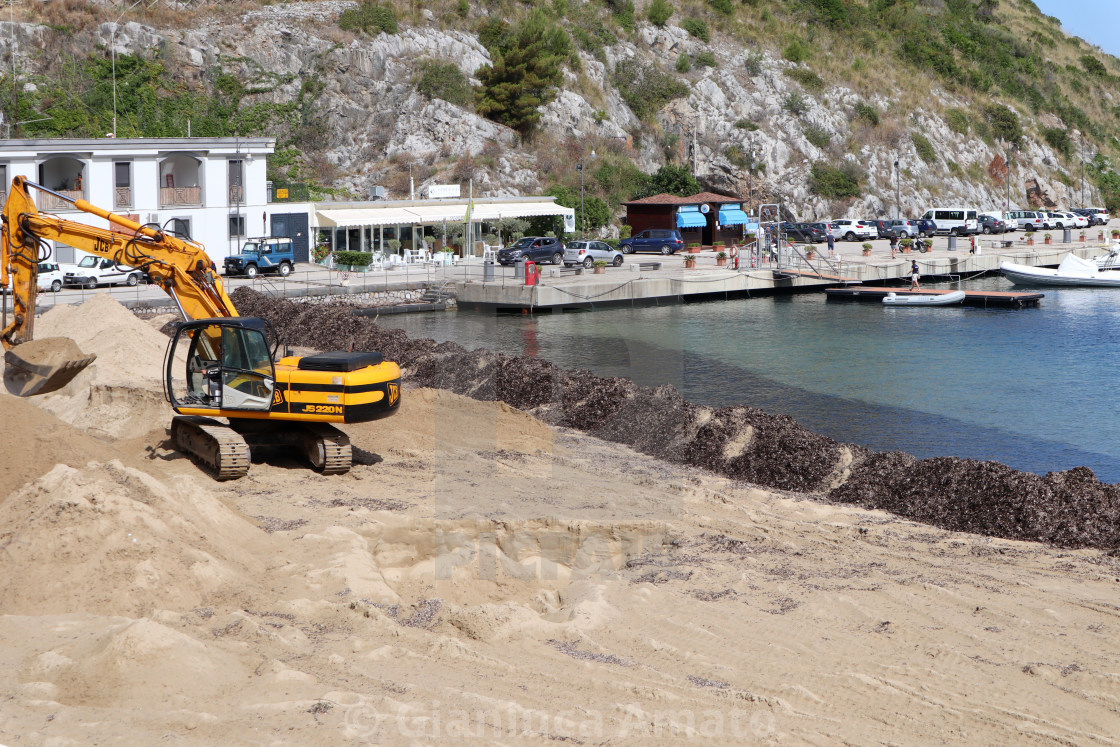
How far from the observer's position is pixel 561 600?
11602mm

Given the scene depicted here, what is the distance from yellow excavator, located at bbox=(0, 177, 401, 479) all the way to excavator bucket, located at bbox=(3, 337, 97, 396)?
19 mm

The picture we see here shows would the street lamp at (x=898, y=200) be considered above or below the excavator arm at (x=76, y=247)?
above

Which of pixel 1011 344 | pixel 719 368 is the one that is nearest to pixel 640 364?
pixel 719 368

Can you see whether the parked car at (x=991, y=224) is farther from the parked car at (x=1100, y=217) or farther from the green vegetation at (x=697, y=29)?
the green vegetation at (x=697, y=29)

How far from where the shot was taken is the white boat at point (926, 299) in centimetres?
4916

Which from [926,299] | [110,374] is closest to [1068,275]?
[926,299]

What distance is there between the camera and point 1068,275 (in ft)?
184

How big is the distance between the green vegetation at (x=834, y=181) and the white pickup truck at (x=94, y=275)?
182 ft

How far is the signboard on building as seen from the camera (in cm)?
5916

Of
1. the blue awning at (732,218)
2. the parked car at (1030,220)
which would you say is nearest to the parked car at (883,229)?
the blue awning at (732,218)

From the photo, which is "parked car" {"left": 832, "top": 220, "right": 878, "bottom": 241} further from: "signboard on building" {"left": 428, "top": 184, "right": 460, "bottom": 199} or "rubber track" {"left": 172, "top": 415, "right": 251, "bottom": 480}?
"rubber track" {"left": 172, "top": 415, "right": 251, "bottom": 480}

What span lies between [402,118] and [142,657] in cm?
6612

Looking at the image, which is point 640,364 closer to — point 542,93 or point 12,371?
point 12,371

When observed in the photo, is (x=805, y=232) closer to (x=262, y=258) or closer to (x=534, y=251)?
(x=534, y=251)
